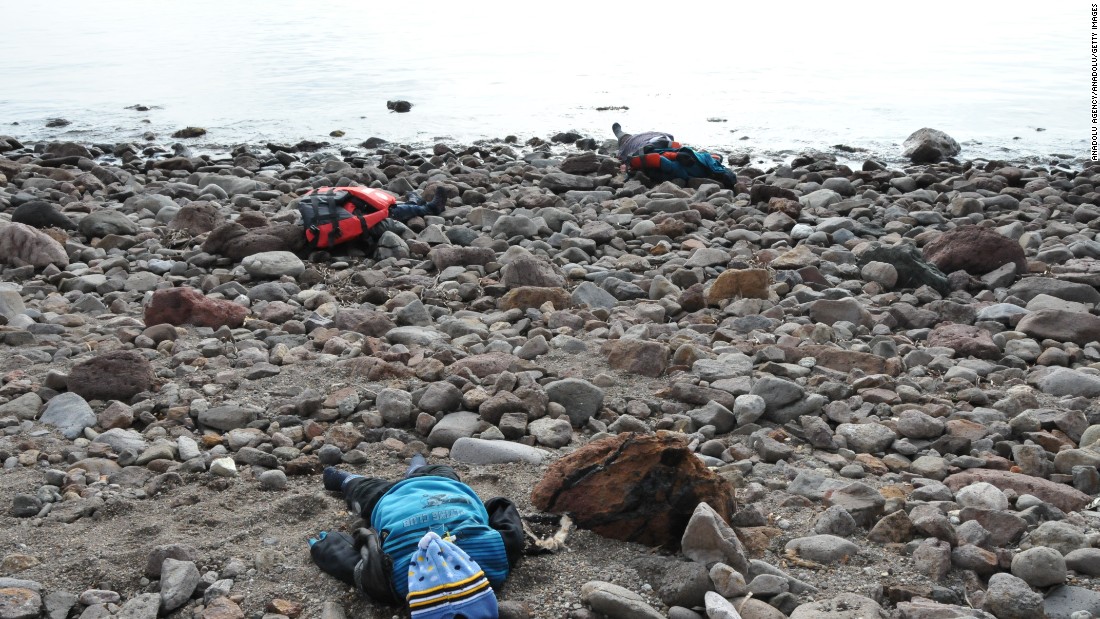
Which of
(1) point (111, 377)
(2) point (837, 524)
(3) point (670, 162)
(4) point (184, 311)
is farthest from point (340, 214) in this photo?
(2) point (837, 524)

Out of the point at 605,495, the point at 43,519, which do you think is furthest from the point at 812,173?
the point at 43,519

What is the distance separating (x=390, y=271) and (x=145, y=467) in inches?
135

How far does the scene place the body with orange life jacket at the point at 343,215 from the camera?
25.1ft

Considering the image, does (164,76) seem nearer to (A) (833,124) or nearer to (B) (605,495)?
(A) (833,124)

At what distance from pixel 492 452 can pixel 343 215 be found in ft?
13.2

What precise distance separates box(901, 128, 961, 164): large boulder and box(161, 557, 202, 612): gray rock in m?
11.1

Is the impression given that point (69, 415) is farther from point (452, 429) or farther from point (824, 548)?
point (824, 548)

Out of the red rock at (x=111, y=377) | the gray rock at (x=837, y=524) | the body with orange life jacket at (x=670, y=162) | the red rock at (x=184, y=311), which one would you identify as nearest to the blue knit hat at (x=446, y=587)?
the gray rock at (x=837, y=524)

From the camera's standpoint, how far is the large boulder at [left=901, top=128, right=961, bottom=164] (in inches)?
495

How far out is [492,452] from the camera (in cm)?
418

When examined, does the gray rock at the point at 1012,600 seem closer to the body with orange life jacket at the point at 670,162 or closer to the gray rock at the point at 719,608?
the gray rock at the point at 719,608

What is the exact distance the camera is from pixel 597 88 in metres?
19.2

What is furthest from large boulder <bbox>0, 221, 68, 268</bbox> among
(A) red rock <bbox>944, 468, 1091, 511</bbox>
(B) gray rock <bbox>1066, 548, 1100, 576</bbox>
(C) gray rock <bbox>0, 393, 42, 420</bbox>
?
(B) gray rock <bbox>1066, 548, 1100, 576</bbox>

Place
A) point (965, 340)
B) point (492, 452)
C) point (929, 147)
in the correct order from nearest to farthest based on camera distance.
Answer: point (492, 452) < point (965, 340) < point (929, 147)
